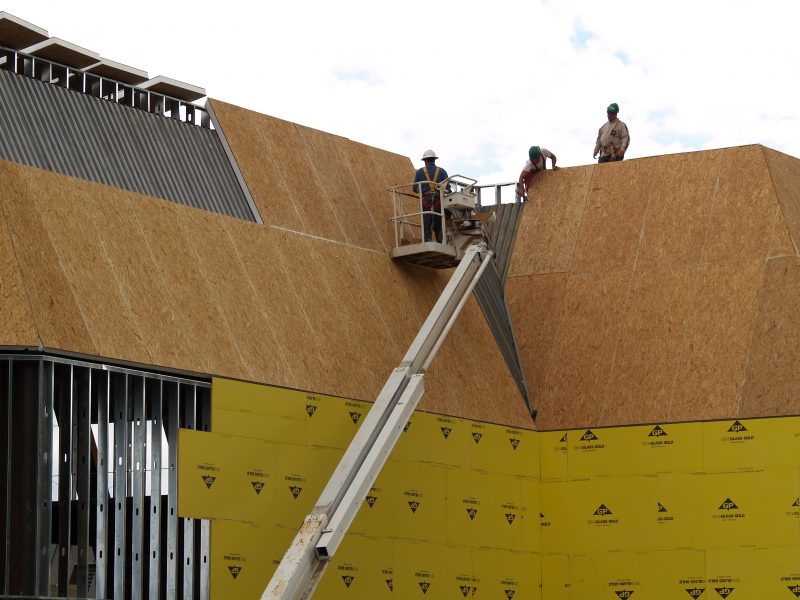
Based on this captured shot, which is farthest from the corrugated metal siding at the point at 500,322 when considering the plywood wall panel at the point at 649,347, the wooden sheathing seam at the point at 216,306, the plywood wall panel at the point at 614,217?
the wooden sheathing seam at the point at 216,306

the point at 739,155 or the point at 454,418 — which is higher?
the point at 739,155

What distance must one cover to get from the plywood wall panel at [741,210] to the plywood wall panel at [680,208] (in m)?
0.16

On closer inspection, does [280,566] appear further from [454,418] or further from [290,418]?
[454,418]

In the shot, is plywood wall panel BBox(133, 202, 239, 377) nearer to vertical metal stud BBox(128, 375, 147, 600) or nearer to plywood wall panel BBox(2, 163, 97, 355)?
vertical metal stud BBox(128, 375, 147, 600)

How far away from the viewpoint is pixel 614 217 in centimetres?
2772

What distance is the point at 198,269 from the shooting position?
22016 mm

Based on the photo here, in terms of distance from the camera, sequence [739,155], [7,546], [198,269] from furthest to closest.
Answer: [739,155], [198,269], [7,546]

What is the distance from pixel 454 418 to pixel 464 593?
2.62m

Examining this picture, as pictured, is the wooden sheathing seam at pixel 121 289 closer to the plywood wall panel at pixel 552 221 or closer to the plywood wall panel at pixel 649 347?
the plywood wall panel at pixel 649 347

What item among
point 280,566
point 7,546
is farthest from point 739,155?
point 7,546

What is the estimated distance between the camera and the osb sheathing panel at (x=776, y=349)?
24531 millimetres

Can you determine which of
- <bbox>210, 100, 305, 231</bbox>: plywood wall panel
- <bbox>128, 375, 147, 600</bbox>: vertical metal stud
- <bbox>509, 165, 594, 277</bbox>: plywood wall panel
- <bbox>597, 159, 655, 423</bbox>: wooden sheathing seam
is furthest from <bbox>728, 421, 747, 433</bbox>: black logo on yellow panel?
<bbox>128, 375, 147, 600</bbox>: vertical metal stud

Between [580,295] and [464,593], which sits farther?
[580,295]

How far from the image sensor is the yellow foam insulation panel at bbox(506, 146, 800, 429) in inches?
992
